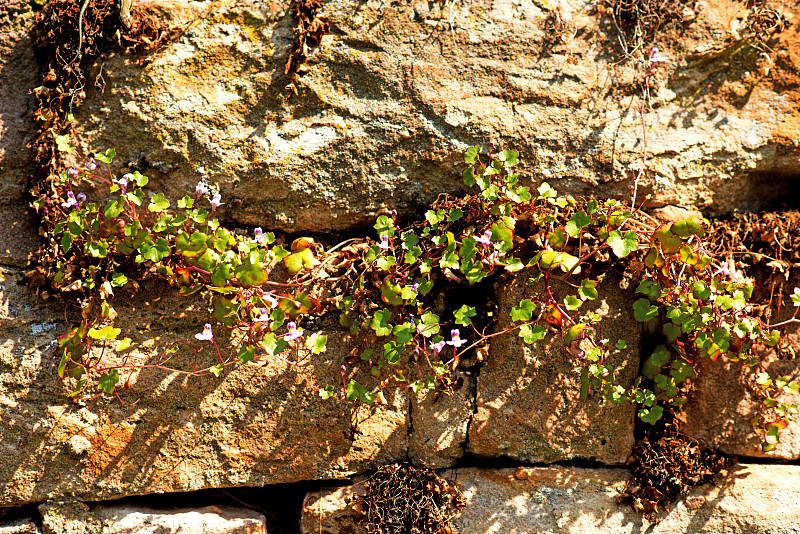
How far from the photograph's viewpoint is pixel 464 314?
253cm

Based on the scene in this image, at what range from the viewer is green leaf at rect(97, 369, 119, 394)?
2473 millimetres

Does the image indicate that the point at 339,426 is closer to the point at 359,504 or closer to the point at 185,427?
the point at 359,504

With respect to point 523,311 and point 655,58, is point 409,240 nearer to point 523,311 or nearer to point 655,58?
point 523,311

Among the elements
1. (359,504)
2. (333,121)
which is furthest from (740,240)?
(359,504)

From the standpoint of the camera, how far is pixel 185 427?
8.57 ft

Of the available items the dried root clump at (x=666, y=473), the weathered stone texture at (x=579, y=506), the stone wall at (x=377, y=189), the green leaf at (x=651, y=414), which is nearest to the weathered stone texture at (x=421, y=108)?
the stone wall at (x=377, y=189)

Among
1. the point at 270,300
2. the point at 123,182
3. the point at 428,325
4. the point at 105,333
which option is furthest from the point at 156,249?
the point at 428,325

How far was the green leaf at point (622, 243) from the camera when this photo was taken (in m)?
2.49

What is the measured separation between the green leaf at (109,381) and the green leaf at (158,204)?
28.0 inches

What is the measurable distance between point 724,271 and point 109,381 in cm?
271

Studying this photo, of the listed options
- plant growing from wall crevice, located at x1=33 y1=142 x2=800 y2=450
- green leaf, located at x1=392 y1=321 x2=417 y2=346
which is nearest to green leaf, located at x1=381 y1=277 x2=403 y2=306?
plant growing from wall crevice, located at x1=33 y1=142 x2=800 y2=450

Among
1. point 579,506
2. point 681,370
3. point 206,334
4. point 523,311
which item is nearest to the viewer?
point 206,334

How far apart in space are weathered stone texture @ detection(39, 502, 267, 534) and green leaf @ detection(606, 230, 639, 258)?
2.01m

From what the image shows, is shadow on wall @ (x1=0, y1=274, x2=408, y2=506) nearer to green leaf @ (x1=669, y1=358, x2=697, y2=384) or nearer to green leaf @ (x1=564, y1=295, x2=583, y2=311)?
green leaf @ (x1=564, y1=295, x2=583, y2=311)
